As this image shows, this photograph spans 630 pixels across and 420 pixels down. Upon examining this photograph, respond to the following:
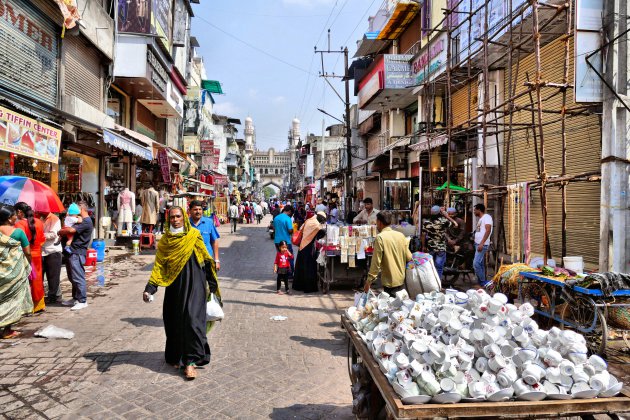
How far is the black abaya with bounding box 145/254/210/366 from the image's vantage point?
15.3 feet

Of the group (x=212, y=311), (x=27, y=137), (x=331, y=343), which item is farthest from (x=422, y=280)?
(x=27, y=137)

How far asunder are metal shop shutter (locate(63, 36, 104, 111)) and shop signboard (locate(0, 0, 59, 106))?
701mm

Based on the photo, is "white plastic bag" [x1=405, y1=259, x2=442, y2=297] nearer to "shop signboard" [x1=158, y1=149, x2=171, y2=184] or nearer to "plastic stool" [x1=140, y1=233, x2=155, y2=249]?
"plastic stool" [x1=140, y1=233, x2=155, y2=249]

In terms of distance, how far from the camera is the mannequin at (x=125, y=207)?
584 inches

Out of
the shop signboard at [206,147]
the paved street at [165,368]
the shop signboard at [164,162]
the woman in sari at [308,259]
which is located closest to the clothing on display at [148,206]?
the shop signboard at [164,162]

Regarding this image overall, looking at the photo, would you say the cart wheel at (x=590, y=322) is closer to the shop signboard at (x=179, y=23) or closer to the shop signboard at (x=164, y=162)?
the shop signboard at (x=164, y=162)

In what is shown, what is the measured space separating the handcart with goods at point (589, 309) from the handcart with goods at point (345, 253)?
363 centimetres

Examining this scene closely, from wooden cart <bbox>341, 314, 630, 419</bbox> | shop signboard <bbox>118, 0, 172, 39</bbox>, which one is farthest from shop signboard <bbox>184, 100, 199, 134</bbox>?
wooden cart <bbox>341, 314, 630, 419</bbox>

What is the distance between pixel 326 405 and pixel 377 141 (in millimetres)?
25285

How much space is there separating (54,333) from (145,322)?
1.24m

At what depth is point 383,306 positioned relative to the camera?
358 centimetres

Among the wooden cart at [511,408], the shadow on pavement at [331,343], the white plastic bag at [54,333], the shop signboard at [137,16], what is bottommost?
the shadow on pavement at [331,343]

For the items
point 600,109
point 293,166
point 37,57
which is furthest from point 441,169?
point 293,166

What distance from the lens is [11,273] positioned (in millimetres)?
5754
